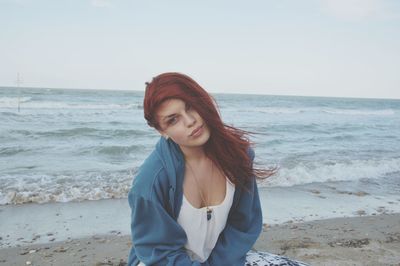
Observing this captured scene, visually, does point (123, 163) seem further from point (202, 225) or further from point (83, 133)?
point (202, 225)

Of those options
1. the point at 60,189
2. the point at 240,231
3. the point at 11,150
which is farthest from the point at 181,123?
the point at 11,150

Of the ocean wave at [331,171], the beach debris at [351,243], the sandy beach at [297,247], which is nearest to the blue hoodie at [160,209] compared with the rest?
the sandy beach at [297,247]

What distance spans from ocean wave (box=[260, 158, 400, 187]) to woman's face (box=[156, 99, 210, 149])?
5692 mm

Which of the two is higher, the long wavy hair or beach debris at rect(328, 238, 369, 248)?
the long wavy hair

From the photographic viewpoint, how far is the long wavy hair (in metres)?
1.63

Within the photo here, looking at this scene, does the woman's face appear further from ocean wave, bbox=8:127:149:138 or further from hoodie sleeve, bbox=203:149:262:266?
ocean wave, bbox=8:127:149:138

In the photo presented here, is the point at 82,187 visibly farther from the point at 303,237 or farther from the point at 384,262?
the point at 384,262

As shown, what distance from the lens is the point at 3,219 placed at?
203 inches

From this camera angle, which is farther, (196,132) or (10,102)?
(10,102)

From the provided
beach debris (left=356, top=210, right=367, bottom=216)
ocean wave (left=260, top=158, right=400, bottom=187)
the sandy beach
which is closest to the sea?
ocean wave (left=260, top=158, right=400, bottom=187)

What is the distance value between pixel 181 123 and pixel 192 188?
32cm

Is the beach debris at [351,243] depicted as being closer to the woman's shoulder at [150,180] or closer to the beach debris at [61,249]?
the beach debris at [61,249]

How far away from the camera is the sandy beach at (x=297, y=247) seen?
12.7 feet

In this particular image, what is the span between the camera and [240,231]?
1958 mm
